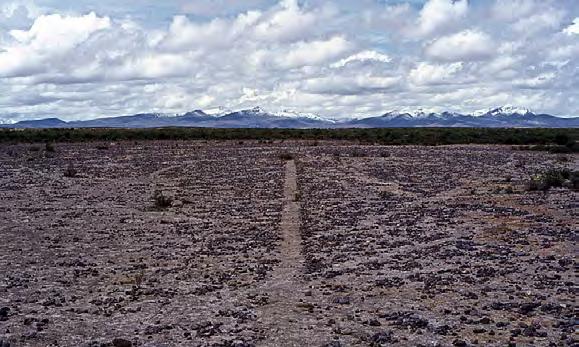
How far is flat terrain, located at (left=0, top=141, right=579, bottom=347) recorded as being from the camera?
42.4 ft

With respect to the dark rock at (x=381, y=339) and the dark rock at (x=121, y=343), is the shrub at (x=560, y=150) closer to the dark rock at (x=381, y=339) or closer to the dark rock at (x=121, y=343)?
the dark rock at (x=381, y=339)

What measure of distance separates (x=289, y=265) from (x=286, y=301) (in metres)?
3.72

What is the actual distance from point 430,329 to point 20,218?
1952cm

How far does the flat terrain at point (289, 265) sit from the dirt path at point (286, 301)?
51 mm

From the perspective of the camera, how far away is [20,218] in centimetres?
2753

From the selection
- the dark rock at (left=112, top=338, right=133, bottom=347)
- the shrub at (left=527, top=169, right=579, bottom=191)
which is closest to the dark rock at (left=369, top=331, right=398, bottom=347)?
the dark rock at (left=112, top=338, right=133, bottom=347)

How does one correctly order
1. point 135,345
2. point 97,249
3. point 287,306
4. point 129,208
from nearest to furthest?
point 135,345, point 287,306, point 97,249, point 129,208

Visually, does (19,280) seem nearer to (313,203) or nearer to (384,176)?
(313,203)

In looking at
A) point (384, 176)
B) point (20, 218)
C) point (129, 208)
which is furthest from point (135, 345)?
point (384, 176)

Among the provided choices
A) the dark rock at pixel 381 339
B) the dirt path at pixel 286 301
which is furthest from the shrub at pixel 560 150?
the dark rock at pixel 381 339

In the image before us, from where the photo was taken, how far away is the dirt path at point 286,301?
12609 mm

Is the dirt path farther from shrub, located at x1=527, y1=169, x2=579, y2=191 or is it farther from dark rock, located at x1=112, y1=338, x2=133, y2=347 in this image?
shrub, located at x1=527, y1=169, x2=579, y2=191

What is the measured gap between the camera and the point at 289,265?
1870 cm

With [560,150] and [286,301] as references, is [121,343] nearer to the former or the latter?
[286,301]
